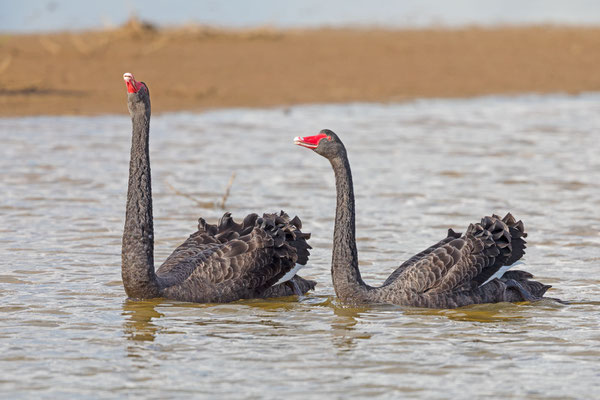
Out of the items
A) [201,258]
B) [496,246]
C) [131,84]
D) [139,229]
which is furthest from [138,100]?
[496,246]

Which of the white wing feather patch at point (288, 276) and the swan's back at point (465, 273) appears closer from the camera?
the swan's back at point (465, 273)

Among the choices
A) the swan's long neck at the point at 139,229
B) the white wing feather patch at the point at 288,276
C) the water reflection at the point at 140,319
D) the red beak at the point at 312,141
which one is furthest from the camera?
the white wing feather patch at the point at 288,276

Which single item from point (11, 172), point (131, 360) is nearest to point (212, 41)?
point (11, 172)

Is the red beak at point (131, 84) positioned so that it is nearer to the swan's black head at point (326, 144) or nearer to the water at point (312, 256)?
the swan's black head at point (326, 144)

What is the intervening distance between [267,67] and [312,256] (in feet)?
47.2

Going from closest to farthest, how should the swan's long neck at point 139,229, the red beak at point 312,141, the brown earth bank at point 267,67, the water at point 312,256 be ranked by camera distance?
1. the water at point 312,256
2. the red beak at point 312,141
3. the swan's long neck at point 139,229
4. the brown earth bank at point 267,67

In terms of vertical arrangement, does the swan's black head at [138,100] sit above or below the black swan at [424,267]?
above

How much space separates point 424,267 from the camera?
26.1 feet

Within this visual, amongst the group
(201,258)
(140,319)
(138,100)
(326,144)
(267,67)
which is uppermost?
(267,67)

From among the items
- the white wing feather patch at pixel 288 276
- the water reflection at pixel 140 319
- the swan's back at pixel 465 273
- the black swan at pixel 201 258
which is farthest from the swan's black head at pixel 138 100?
→ the swan's back at pixel 465 273

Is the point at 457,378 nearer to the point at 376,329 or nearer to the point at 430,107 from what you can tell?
the point at 376,329

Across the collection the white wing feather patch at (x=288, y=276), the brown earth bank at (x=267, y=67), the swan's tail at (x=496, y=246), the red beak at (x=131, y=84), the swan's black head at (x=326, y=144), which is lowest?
the white wing feather patch at (x=288, y=276)

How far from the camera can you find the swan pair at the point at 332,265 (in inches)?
311

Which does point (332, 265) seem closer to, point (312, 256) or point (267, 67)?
point (312, 256)
